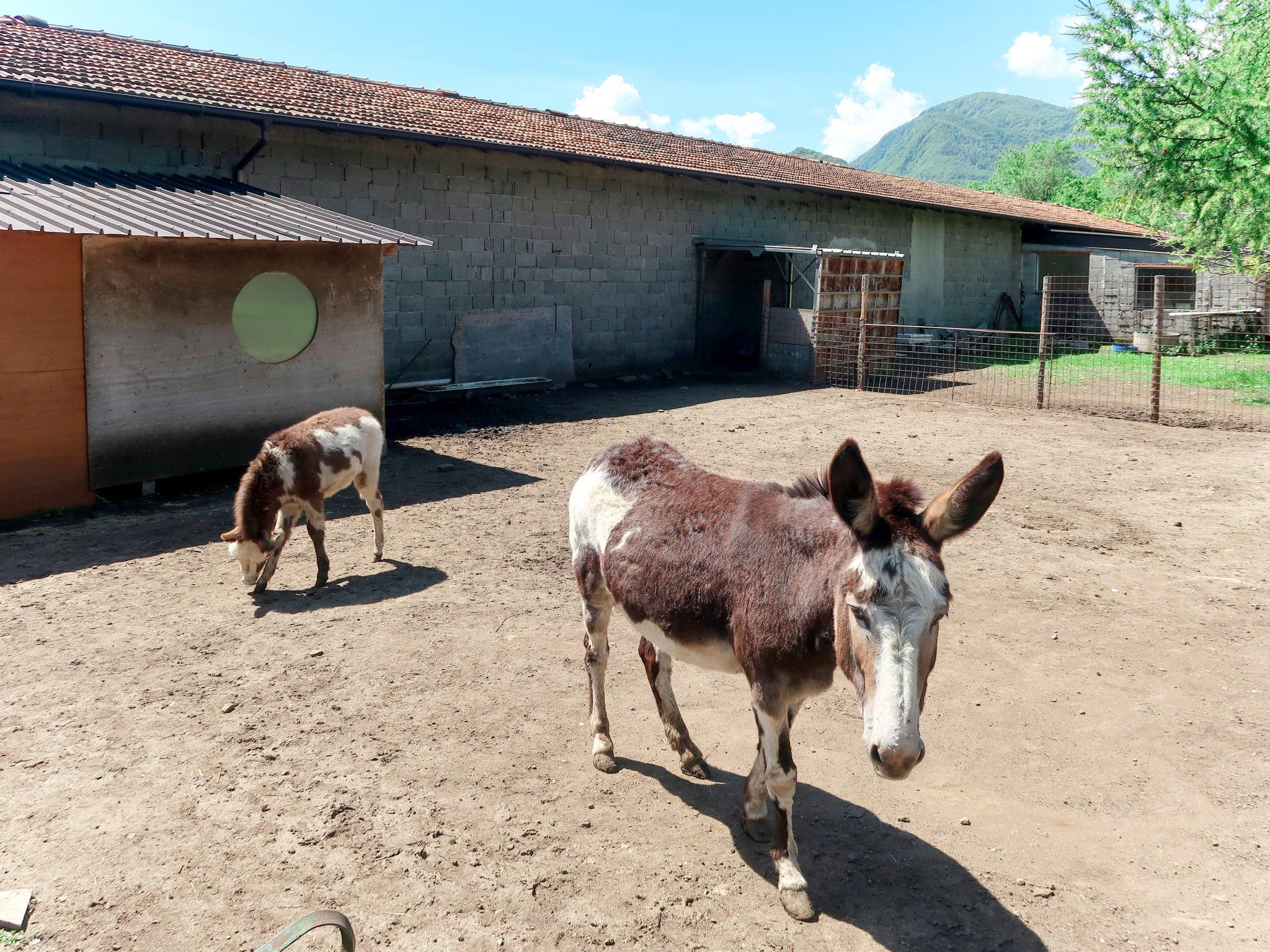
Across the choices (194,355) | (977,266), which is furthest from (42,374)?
(977,266)

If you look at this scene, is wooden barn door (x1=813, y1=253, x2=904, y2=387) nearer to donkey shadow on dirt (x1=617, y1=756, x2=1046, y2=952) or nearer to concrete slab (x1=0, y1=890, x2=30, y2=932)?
donkey shadow on dirt (x1=617, y1=756, x2=1046, y2=952)

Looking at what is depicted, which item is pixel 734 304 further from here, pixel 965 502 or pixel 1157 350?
pixel 965 502

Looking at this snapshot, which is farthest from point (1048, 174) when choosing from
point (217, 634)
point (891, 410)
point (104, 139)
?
point (217, 634)

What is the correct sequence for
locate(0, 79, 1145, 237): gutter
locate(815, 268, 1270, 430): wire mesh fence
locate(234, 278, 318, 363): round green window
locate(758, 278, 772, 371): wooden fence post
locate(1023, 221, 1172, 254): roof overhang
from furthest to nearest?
locate(1023, 221, 1172, 254): roof overhang < locate(758, 278, 772, 371): wooden fence post < locate(815, 268, 1270, 430): wire mesh fence < locate(0, 79, 1145, 237): gutter < locate(234, 278, 318, 363): round green window

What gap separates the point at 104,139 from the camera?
38.5 ft

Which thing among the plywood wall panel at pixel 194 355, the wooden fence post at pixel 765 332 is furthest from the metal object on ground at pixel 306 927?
the wooden fence post at pixel 765 332

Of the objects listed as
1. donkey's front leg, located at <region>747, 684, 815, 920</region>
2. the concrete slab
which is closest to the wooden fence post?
donkey's front leg, located at <region>747, 684, 815, 920</region>

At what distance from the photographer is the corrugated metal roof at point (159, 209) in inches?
334

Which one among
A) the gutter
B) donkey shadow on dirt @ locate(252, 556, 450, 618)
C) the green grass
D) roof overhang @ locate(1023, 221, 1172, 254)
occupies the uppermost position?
roof overhang @ locate(1023, 221, 1172, 254)

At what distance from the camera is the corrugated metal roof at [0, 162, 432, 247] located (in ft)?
27.8

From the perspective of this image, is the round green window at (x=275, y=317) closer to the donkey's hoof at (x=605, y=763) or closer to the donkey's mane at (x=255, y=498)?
the donkey's mane at (x=255, y=498)

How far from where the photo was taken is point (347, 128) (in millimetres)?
13250

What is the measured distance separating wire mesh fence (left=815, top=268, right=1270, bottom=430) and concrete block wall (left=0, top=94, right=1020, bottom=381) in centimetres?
383

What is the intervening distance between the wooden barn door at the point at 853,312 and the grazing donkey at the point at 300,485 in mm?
11943
